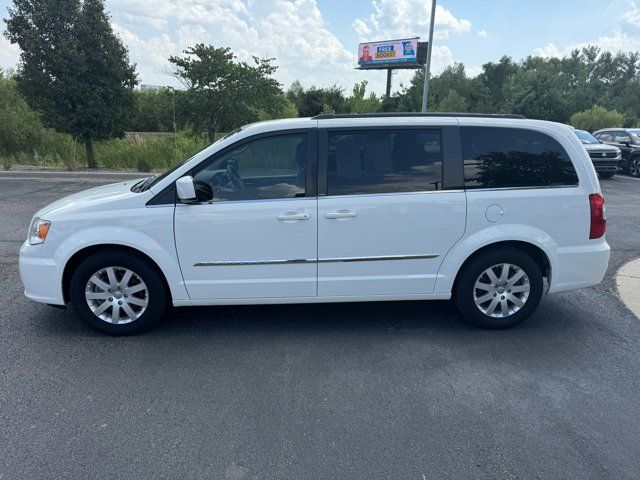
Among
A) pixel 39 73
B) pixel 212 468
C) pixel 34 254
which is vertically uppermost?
pixel 39 73

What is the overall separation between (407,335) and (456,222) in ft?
3.65

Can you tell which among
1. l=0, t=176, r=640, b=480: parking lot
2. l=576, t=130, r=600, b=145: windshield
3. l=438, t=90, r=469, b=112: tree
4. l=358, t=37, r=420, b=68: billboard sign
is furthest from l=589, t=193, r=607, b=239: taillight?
l=358, t=37, r=420, b=68: billboard sign

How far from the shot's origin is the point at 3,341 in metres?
4.09

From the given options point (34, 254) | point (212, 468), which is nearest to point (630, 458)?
point (212, 468)

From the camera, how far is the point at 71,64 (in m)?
12.8

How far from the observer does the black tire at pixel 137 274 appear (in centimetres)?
404

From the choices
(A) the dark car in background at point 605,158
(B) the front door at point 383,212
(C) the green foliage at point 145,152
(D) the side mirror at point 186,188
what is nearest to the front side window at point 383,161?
(B) the front door at point 383,212

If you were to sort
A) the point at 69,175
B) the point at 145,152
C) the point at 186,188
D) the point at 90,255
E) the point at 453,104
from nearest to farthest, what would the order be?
the point at 186,188, the point at 90,255, the point at 69,175, the point at 145,152, the point at 453,104

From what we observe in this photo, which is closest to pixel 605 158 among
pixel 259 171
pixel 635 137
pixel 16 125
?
pixel 635 137

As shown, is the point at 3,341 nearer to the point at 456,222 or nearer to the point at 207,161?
the point at 207,161

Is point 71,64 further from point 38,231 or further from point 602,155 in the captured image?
point 602,155

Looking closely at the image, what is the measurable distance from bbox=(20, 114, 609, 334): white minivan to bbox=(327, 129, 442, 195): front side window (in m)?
0.01

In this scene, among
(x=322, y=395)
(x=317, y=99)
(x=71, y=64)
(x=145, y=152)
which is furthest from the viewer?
(x=317, y=99)

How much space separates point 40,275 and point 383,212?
3.01 m
